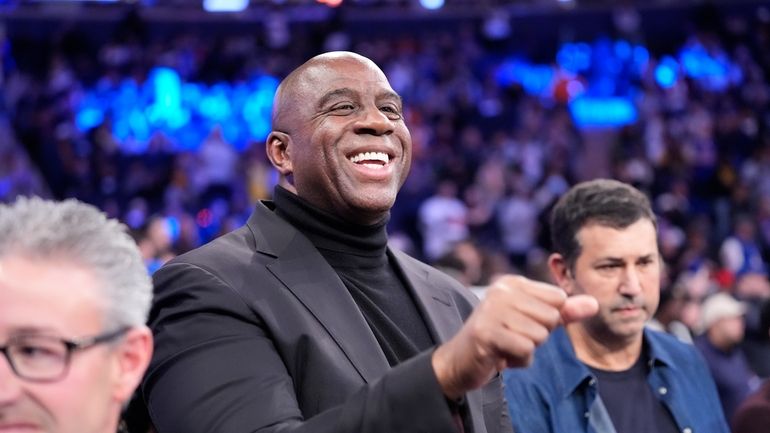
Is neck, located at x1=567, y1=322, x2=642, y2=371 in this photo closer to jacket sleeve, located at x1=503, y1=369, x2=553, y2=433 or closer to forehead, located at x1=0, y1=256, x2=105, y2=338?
jacket sleeve, located at x1=503, y1=369, x2=553, y2=433

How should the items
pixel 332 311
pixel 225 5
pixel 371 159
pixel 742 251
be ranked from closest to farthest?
pixel 332 311 → pixel 371 159 → pixel 742 251 → pixel 225 5

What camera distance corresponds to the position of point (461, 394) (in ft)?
6.30

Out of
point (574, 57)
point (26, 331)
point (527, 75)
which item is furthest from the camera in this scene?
point (574, 57)

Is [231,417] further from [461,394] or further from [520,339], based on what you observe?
[520,339]

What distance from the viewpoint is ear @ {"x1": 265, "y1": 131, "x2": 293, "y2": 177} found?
2879mm

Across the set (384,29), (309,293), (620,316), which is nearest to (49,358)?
(309,293)

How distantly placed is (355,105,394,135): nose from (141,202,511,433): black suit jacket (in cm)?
29

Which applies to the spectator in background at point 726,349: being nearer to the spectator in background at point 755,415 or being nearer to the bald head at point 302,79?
the spectator in background at point 755,415

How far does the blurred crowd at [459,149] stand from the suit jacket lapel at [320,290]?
6734mm

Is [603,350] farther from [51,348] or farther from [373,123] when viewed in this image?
[51,348]

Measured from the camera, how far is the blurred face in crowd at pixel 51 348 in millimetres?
1703

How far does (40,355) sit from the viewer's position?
171 centimetres

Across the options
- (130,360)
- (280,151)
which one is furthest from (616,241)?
(130,360)

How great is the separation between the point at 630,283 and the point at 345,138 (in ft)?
3.58
